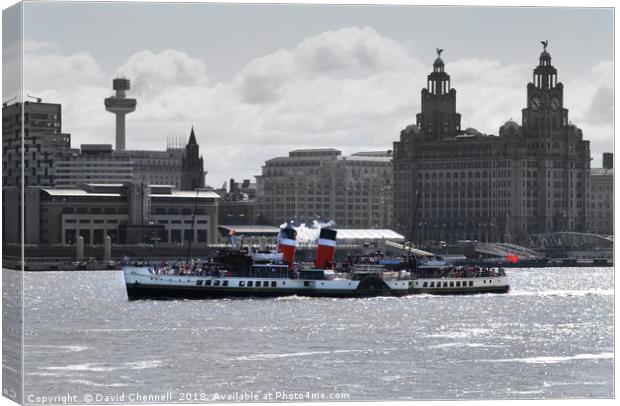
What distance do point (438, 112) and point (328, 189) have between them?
787 inches

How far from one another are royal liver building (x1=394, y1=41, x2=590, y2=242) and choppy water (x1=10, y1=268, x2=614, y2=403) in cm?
7066

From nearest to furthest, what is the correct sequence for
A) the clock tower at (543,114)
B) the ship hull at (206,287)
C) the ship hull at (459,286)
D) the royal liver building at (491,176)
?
the ship hull at (206,287) → the ship hull at (459,286) → the clock tower at (543,114) → the royal liver building at (491,176)

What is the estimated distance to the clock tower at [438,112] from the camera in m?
138

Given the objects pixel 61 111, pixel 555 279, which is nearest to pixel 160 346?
pixel 61 111

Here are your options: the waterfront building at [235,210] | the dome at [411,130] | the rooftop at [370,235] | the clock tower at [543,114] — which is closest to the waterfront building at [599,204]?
the clock tower at [543,114]


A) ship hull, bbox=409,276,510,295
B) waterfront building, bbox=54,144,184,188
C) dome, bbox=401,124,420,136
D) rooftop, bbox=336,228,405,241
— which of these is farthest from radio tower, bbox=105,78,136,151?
ship hull, bbox=409,276,510,295

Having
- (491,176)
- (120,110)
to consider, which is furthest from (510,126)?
(120,110)

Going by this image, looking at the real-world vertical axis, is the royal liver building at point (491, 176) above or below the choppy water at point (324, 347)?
above

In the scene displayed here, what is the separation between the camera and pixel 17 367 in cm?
2752

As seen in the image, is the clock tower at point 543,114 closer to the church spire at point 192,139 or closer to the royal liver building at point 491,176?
the royal liver building at point 491,176

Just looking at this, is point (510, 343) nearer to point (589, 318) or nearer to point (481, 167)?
point (589, 318)

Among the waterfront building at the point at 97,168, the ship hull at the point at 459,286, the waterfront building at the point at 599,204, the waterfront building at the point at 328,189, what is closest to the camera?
the ship hull at the point at 459,286

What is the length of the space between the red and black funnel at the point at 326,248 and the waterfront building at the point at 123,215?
→ 4442 cm

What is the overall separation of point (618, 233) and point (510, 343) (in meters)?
12.5
